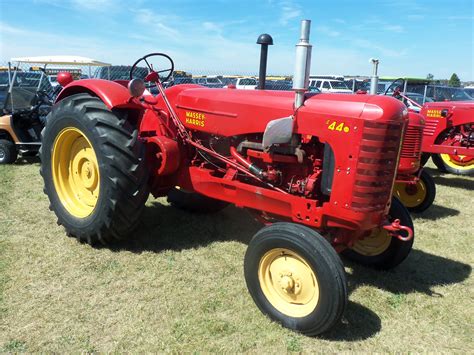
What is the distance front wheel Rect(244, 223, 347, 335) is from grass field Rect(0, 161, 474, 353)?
12 centimetres

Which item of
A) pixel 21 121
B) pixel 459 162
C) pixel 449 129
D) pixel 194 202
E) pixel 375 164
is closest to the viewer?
pixel 375 164

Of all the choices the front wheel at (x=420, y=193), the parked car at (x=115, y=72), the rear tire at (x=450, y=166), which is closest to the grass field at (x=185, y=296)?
the front wheel at (x=420, y=193)

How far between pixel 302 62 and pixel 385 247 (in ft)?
5.39

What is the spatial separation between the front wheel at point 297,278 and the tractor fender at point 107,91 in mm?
1661

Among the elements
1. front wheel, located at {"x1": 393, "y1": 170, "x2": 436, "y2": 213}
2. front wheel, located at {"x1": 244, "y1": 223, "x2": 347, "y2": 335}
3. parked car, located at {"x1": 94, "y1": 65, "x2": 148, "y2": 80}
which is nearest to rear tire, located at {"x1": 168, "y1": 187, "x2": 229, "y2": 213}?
front wheel, located at {"x1": 244, "y1": 223, "x2": 347, "y2": 335}

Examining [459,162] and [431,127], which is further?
[459,162]

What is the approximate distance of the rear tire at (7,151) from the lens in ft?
22.3

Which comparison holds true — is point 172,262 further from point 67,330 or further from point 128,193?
point 67,330

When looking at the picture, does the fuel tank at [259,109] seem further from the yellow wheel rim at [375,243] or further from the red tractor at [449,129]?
the red tractor at [449,129]

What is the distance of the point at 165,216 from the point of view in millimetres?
4445

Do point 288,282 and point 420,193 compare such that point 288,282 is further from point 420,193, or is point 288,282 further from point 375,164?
A: point 420,193

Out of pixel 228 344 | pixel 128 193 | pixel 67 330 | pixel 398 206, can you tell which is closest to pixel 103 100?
pixel 128 193

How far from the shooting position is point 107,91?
3.56 metres

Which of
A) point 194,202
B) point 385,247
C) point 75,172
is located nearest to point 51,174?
point 75,172
